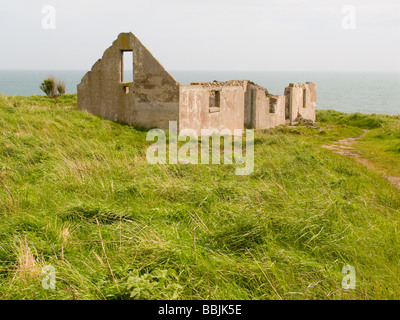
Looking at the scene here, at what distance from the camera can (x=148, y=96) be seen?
47.9 feet

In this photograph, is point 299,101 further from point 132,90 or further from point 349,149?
point 132,90

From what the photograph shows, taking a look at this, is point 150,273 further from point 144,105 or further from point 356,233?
point 144,105

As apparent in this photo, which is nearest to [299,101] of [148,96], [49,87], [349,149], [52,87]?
[349,149]

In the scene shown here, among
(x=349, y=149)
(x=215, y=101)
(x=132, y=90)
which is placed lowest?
(x=349, y=149)

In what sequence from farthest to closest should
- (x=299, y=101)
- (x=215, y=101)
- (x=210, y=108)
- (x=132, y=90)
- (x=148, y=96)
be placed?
(x=299, y=101) → (x=215, y=101) → (x=210, y=108) → (x=132, y=90) → (x=148, y=96)

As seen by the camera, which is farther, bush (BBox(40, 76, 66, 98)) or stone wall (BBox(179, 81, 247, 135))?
bush (BBox(40, 76, 66, 98))

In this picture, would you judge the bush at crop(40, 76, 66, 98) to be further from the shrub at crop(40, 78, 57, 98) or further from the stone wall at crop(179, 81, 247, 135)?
the stone wall at crop(179, 81, 247, 135)

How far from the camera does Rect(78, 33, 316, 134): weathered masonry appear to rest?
557 inches

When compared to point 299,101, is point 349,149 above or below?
below

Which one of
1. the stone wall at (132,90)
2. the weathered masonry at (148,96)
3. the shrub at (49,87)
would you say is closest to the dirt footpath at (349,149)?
the weathered masonry at (148,96)

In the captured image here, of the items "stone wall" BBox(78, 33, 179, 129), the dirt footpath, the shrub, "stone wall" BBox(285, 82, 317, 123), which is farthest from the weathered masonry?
the shrub

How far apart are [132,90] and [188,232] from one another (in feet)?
34.8

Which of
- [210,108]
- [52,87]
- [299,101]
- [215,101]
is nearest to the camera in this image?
[210,108]
